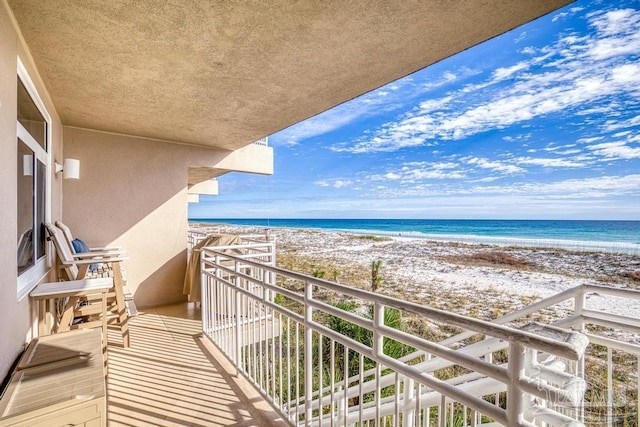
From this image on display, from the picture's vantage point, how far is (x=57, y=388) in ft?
4.27

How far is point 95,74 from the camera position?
2.73 metres

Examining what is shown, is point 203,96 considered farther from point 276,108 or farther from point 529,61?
point 529,61

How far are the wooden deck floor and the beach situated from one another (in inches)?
342

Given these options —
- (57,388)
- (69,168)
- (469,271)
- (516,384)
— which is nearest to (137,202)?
(69,168)

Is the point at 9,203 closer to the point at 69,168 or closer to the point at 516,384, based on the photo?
the point at 69,168

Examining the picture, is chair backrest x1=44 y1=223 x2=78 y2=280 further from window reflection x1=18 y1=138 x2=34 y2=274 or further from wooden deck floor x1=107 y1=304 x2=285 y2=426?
wooden deck floor x1=107 y1=304 x2=285 y2=426

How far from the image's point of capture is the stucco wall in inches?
175

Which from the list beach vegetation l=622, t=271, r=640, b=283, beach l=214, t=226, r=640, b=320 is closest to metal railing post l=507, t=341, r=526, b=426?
beach l=214, t=226, r=640, b=320

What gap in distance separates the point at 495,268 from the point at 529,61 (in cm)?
1821

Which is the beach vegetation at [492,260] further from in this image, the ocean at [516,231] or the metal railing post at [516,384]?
the metal railing post at [516,384]

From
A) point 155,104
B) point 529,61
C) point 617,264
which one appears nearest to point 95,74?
point 155,104

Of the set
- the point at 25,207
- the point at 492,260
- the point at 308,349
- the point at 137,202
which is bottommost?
the point at 492,260

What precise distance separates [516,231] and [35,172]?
3108 centimetres

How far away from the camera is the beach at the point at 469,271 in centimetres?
1147
